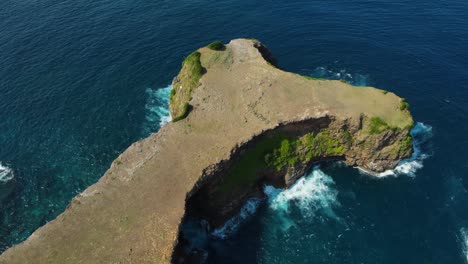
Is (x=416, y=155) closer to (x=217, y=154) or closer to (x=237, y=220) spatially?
(x=237, y=220)

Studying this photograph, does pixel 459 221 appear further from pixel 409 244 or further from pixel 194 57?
pixel 194 57

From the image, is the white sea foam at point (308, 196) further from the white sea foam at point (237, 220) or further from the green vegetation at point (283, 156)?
the green vegetation at point (283, 156)

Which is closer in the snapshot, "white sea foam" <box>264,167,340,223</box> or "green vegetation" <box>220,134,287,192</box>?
"green vegetation" <box>220,134,287,192</box>

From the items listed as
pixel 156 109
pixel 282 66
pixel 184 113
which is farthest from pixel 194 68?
pixel 282 66

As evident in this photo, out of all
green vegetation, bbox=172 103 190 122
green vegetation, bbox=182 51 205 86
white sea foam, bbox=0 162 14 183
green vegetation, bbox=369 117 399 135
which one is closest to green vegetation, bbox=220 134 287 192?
green vegetation, bbox=172 103 190 122

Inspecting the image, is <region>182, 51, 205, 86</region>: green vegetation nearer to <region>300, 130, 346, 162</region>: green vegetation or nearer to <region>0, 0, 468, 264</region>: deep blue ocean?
<region>0, 0, 468, 264</region>: deep blue ocean

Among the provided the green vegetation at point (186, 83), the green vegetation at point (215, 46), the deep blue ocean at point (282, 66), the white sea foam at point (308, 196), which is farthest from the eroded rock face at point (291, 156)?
the green vegetation at point (215, 46)
